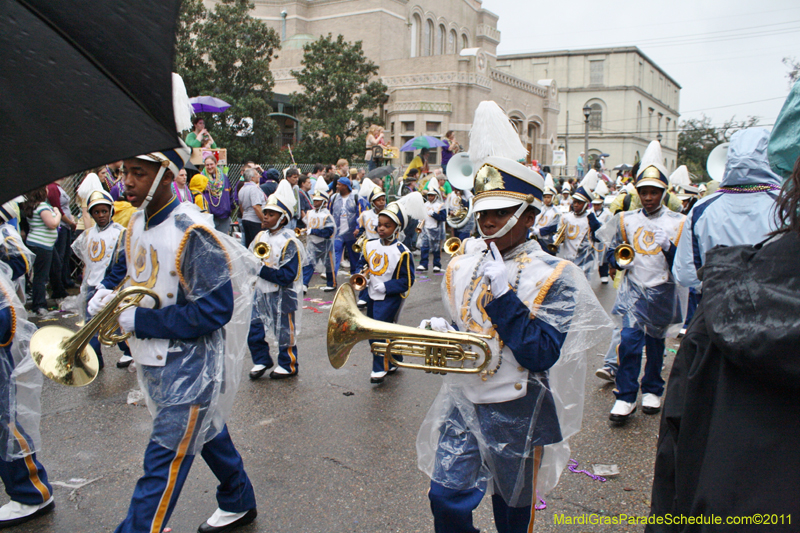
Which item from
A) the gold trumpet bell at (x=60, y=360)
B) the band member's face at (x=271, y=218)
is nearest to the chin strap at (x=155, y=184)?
the gold trumpet bell at (x=60, y=360)

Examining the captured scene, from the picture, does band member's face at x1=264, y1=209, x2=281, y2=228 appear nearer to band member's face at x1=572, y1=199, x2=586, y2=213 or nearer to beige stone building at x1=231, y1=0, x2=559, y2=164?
band member's face at x1=572, y1=199, x2=586, y2=213

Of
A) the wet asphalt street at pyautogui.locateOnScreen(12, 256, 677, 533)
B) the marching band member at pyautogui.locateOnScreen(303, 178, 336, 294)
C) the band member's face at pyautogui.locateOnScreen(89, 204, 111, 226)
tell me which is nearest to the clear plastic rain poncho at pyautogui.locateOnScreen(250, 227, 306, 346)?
the wet asphalt street at pyautogui.locateOnScreen(12, 256, 677, 533)

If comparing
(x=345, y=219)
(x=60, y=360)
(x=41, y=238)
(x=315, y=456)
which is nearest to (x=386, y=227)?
(x=315, y=456)

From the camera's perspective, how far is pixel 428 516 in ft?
10.9

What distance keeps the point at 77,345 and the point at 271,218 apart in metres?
3.57

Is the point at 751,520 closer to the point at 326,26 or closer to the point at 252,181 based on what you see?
the point at 252,181

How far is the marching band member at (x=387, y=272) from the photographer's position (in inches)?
228

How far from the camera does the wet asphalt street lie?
3332 mm

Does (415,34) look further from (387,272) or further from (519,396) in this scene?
(519,396)

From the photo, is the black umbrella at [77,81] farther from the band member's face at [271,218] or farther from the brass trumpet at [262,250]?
the band member's face at [271,218]

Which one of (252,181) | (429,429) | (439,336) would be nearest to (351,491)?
(429,429)

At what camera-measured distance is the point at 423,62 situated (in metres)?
34.3

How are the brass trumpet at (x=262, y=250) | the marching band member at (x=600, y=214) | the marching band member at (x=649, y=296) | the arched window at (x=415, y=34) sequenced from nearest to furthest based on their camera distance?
the marching band member at (x=649, y=296)
the brass trumpet at (x=262, y=250)
the marching band member at (x=600, y=214)
the arched window at (x=415, y=34)

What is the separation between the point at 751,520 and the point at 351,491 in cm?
279
